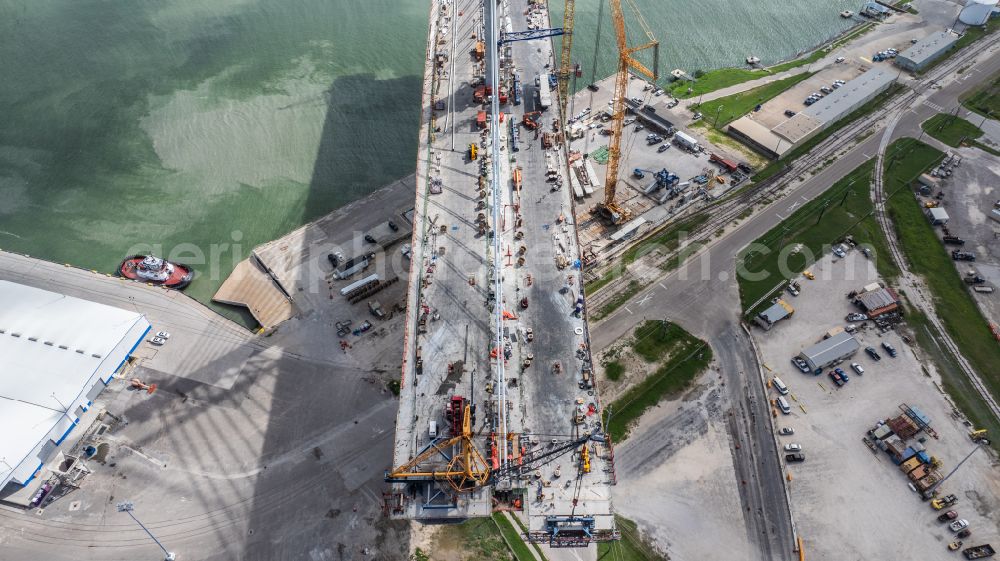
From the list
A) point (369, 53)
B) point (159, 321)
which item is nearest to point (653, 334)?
point (159, 321)

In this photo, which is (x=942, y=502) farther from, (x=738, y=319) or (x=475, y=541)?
(x=475, y=541)

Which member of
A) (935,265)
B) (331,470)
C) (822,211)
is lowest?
(331,470)

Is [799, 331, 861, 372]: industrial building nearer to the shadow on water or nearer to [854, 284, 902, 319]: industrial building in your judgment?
[854, 284, 902, 319]: industrial building

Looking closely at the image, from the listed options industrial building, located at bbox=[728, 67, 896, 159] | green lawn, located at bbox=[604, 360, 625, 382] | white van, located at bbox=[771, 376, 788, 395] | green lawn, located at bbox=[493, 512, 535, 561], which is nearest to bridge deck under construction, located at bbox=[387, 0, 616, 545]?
green lawn, located at bbox=[493, 512, 535, 561]

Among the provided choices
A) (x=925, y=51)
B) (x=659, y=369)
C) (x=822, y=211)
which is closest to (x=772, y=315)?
(x=659, y=369)

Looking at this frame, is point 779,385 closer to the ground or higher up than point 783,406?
higher up

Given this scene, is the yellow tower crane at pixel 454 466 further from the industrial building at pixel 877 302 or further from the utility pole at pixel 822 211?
the utility pole at pixel 822 211

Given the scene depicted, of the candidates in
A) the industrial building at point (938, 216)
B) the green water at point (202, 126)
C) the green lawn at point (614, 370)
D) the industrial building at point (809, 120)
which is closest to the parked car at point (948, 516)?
the green lawn at point (614, 370)
